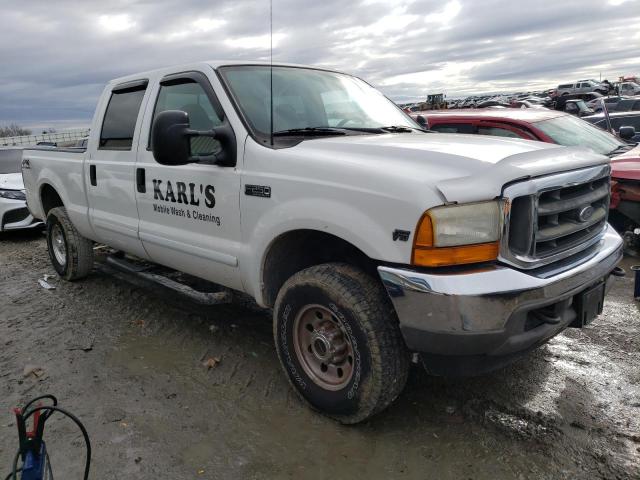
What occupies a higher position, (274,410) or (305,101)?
(305,101)

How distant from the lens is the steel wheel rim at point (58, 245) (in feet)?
18.9

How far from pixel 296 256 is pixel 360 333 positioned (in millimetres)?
781

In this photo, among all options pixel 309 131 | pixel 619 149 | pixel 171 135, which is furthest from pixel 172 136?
pixel 619 149

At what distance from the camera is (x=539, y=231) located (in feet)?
8.48

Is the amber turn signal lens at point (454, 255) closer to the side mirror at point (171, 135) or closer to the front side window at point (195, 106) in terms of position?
the side mirror at point (171, 135)

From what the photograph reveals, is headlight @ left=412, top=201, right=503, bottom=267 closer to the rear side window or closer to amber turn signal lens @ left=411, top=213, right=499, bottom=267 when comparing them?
amber turn signal lens @ left=411, top=213, right=499, bottom=267

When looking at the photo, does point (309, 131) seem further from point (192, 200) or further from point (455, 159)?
point (455, 159)

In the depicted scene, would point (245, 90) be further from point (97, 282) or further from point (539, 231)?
point (97, 282)

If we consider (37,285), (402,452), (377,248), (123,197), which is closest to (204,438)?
(402,452)

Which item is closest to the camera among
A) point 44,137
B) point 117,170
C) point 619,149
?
point 117,170

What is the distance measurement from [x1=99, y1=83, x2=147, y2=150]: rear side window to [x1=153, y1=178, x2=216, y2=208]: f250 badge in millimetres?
618

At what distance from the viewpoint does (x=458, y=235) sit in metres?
2.39

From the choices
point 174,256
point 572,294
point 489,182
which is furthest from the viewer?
point 174,256

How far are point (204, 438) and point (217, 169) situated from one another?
1553 mm
